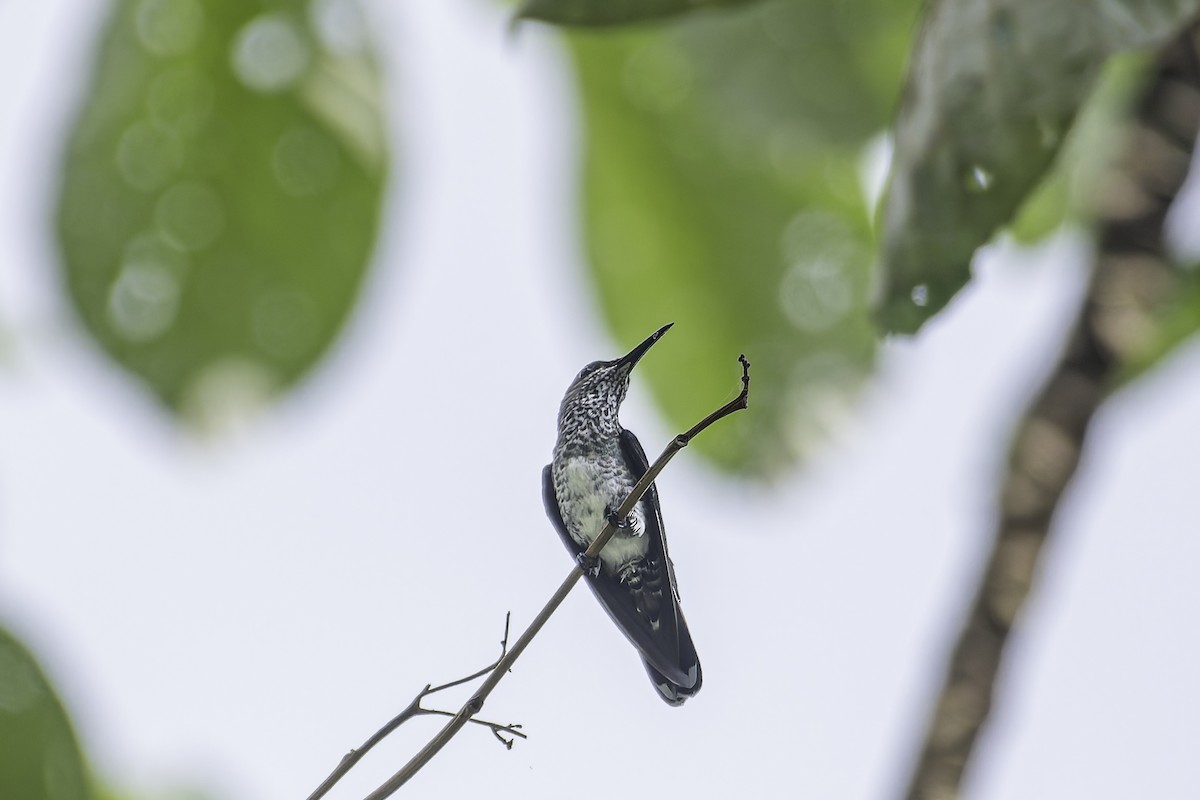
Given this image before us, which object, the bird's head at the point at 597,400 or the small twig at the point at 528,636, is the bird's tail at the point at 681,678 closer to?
the small twig at the point at 528,636

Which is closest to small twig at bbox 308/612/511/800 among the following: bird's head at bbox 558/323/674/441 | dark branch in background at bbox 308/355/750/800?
dark branch in background at bbox 308/355/750/800

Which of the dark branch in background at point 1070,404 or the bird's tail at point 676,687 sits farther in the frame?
the dark branch in background at point 1070,404

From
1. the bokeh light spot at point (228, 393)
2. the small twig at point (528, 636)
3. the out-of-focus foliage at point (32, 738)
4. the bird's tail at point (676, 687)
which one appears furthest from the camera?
the bokeh light spot at point (228, 393)

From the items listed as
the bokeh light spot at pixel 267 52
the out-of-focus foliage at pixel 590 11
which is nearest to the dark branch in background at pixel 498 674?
the out-of-focus foliage at pixel 590 11

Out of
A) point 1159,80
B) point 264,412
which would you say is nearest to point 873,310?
point 1159,80

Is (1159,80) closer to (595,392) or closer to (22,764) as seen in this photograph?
(595,392)

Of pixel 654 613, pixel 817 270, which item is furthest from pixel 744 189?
pixel 654 613

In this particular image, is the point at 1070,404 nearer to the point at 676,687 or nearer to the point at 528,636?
the point at 676,687

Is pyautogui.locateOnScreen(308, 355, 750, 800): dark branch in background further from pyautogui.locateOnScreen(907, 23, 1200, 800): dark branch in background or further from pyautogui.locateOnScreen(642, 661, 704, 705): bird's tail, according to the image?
pyautogui.locateOnScreen(907, 23, 1200, 800): dark branch in background
